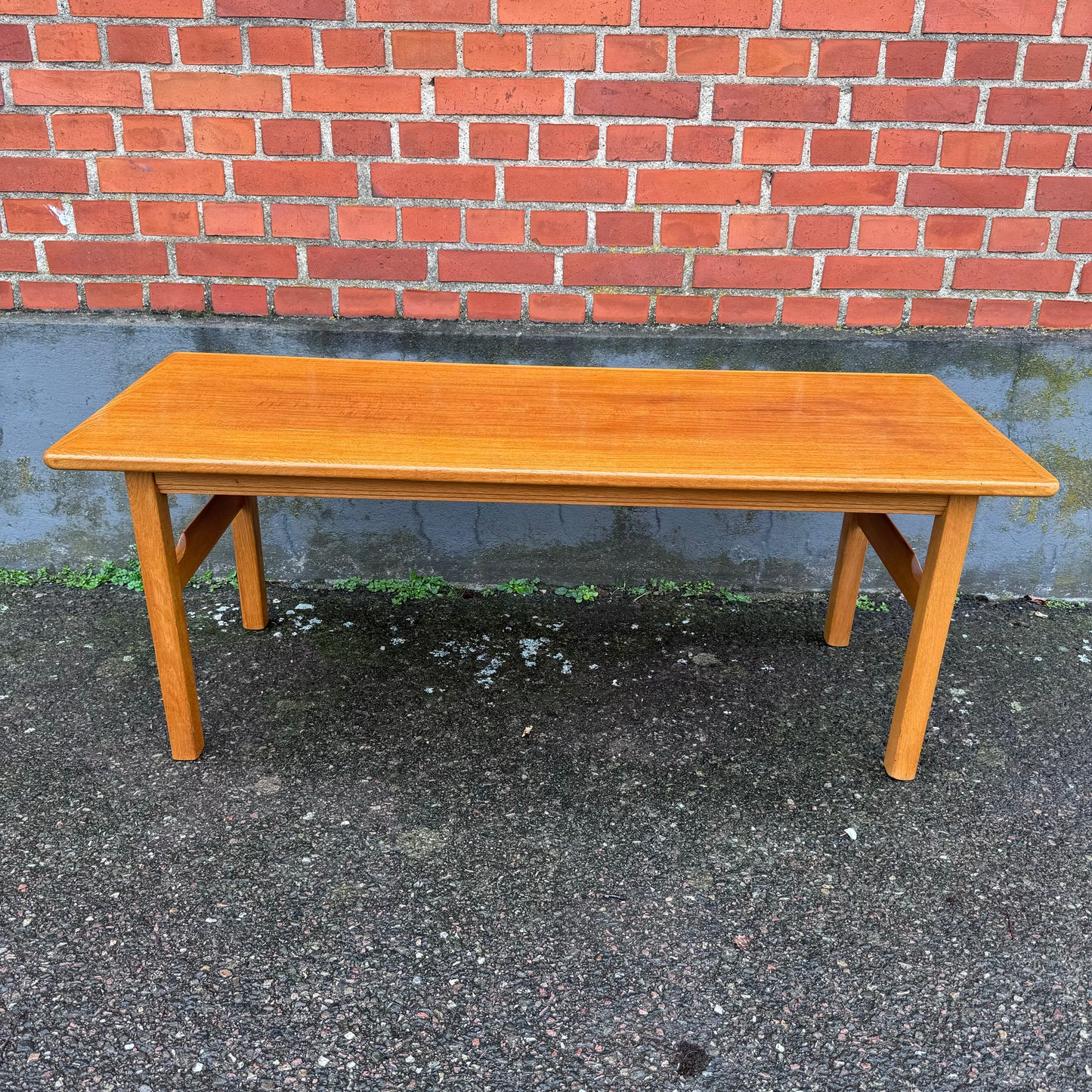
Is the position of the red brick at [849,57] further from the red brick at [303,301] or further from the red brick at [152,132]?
the red brick at [152,132]

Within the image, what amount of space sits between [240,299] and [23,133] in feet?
2.22

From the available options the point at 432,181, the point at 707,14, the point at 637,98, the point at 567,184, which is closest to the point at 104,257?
the point at 432,181

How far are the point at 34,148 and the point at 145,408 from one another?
1.02 metres

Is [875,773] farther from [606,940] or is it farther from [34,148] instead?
[34,148]

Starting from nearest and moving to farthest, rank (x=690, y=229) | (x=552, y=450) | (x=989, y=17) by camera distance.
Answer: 1. (x=552, y=450)
2. (x=989, y=17)
3. (x=690, y=229)

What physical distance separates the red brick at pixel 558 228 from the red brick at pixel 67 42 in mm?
1199

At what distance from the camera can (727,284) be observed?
259 cm

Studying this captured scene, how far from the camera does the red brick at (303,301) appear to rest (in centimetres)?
262

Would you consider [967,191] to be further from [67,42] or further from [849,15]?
[67,42]

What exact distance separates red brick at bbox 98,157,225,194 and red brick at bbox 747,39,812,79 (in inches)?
55.7

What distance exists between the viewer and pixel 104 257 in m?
2.60

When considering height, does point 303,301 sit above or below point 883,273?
below

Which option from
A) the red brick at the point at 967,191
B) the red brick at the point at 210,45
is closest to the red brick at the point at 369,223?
the red brick at the point at 210,45

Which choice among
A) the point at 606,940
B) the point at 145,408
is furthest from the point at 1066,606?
the point at 145,408
